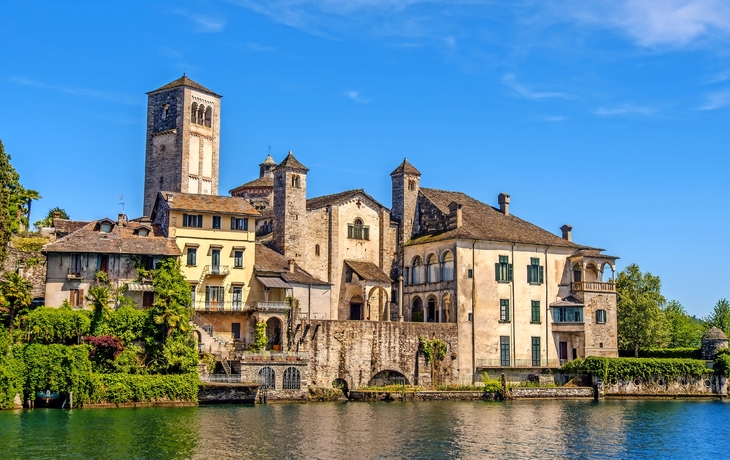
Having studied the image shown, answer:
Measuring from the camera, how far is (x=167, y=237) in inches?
2415

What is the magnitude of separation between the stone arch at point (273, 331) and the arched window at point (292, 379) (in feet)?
13.0

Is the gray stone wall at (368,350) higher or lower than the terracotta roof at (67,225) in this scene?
lower

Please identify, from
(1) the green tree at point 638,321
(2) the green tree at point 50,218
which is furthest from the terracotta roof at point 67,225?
(1) the green tree at point 638,321

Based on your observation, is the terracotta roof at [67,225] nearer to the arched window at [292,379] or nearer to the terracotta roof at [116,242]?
the terracotta roof at [116,242]

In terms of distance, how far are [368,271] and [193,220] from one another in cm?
1493

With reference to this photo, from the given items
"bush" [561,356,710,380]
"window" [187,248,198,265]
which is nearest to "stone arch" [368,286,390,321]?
"bush" [561,356,710,380]

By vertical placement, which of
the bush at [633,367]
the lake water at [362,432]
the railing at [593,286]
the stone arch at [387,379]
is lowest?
the lake water at [362,432]

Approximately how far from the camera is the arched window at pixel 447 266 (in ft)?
225

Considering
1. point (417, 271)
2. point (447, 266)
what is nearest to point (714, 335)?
point (447, 266)

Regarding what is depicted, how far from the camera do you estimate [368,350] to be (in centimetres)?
6312

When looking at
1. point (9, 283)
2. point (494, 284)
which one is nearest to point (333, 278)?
point (494, 284)

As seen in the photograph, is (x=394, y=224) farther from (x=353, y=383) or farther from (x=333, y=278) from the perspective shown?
(x=353, y=383)

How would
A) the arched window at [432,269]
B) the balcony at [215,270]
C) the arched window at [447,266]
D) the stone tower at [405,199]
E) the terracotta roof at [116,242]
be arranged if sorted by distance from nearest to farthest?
the terracotta roof at [116,242] → the balcony at [215,270] → the arched window at [447,266] → the arched window at [432,269] → the stone tower at [405,199]

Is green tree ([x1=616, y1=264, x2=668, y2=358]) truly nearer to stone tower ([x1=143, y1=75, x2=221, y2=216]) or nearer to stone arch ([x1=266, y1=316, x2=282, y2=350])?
stone arch ([x1=266, y1=316, x2=282, y2=350])
